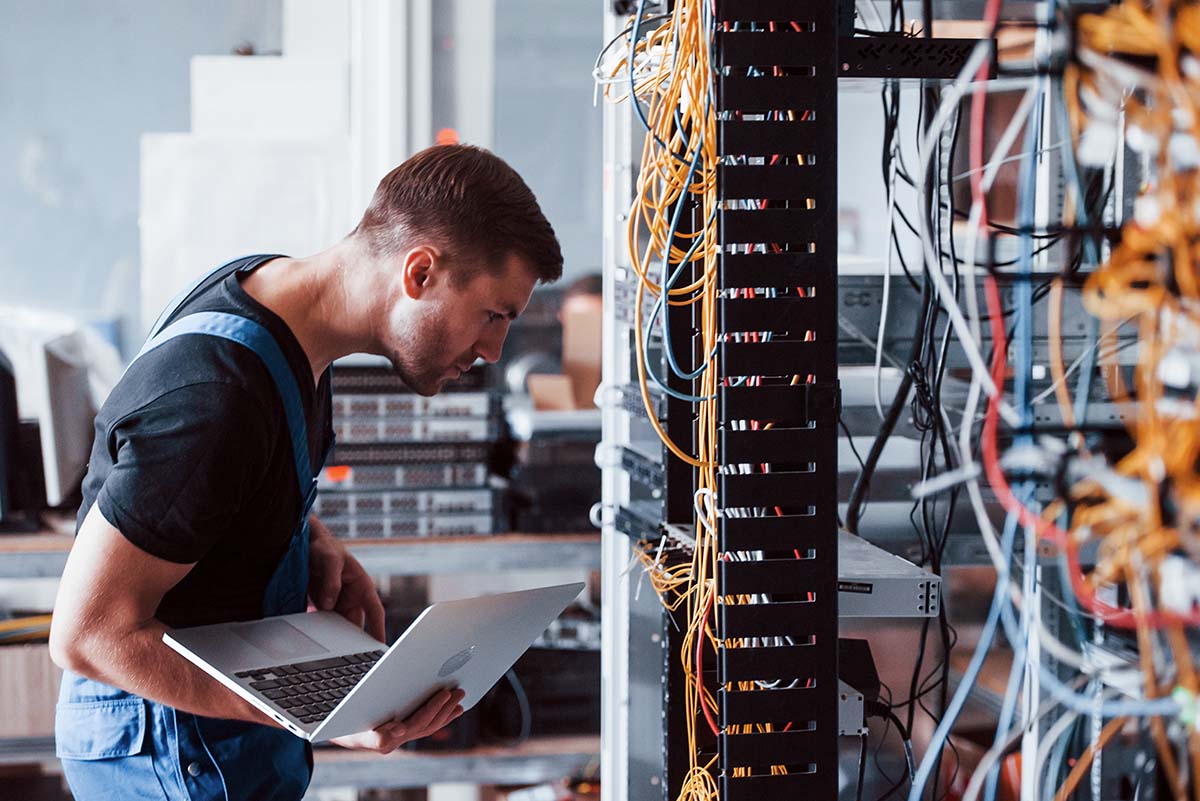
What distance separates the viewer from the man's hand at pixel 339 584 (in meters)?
1.67

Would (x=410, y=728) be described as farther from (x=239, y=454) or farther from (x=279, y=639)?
(x=239, y=454)

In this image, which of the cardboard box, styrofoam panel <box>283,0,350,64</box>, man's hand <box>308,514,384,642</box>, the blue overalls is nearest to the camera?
the blue overalls

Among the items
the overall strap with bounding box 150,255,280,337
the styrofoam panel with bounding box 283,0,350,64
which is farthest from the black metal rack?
the styrofoam panel with bounding box 283,0,350,64

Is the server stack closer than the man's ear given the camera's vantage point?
No

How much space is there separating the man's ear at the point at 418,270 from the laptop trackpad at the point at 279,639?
43cm

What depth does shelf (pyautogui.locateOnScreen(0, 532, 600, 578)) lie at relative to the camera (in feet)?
7.92

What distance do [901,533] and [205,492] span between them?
1300 mm

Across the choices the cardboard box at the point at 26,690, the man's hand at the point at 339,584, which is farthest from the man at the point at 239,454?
the cardboard box at the point at 26,690

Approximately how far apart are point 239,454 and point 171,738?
1.23 ft

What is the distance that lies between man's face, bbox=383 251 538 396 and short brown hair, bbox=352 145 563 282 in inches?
0.9

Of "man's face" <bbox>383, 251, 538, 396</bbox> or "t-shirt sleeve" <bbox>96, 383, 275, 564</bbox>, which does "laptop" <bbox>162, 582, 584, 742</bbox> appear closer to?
"t-shirt sleeve" <bbox>96, 383, 275, 564</bbox>

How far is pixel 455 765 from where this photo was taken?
2508mm

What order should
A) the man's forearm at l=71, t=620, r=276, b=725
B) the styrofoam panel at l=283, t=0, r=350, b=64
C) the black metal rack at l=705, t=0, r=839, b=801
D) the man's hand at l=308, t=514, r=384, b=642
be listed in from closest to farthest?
the black metal rack at l=705, t=0, r=839, b=801
the man's forearm at l=71, t=620, r=276, b=725
the man's hand at l=308, t=514, r=384, b=642
the styrofoam panel at l=283, t=0, r=350, b=64

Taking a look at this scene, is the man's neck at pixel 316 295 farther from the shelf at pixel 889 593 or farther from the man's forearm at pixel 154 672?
the shelf at pixel 889 593
